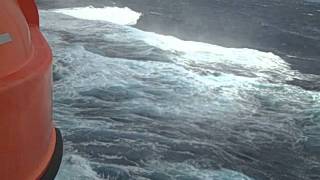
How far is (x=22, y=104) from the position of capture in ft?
5.69

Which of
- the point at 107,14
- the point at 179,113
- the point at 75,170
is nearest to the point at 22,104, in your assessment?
the point at 75,170

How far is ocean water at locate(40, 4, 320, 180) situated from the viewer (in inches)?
166

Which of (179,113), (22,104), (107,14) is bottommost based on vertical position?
(107,14)

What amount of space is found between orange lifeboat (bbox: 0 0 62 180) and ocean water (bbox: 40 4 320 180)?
5.93 feet

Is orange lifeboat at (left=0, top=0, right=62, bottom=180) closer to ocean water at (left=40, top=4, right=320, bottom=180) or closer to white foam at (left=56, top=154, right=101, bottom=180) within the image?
white foam at (left=56, top=154, right=101, bottom=180)

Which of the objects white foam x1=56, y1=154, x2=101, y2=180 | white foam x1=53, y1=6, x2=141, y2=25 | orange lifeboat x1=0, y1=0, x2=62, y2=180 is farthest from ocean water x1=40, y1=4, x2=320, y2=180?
white foam x1=53, y1=6, x2=141, y2=25

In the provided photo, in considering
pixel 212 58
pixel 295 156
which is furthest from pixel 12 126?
pixel 212 58

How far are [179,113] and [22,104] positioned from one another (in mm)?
3699

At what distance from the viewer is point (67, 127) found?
4.76 meters

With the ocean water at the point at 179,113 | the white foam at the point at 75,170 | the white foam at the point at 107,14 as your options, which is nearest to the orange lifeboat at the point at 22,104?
the white foam at the point at 75,170

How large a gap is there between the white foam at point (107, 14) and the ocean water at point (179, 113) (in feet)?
7.61

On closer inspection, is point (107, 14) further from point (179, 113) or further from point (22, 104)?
point (22, 104)

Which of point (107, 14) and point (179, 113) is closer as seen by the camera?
point (179, 113)

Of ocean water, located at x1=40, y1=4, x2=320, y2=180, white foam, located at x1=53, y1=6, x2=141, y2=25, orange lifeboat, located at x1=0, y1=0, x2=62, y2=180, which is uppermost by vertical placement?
orange lifeboat, located at x1=0, y1=0, x2=62, y2=180
